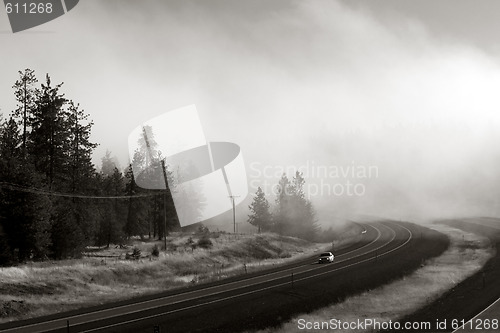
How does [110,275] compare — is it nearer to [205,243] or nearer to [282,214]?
[205,243]

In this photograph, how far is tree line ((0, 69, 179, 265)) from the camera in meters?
43.6

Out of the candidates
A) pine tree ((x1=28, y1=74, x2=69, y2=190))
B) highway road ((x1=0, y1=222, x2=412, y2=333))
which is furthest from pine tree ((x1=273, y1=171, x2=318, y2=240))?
pine tree ((x1=28, y1=74, x2=69, y2=190))

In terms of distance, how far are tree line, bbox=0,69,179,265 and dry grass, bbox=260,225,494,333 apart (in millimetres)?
28270

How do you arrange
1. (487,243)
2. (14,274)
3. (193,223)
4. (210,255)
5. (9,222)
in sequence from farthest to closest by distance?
(193,223) < (487,243) < (210,255) < (9,222) < (14,274)

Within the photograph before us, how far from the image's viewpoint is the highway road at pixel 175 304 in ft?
94.1

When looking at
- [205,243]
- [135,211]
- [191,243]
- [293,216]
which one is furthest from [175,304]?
[293,216]

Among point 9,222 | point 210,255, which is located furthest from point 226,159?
point 9,222

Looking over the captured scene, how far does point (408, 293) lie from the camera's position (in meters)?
42.1

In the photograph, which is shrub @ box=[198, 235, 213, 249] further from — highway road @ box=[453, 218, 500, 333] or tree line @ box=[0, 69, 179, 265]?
highway road @ box=[453, 218, 500, 333]

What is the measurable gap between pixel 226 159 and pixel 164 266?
101m

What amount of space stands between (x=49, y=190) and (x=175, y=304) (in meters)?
22.7

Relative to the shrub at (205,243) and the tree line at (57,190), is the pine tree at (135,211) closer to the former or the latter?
the tree line at (57,190)

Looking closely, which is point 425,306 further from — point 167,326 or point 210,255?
point 210,255

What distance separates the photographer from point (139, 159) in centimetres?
7831
